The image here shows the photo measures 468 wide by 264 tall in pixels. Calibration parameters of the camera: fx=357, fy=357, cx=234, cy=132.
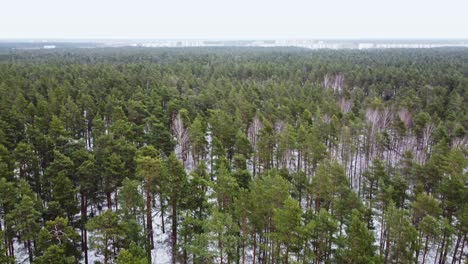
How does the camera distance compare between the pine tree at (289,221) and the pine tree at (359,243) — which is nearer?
the pine tree at (359,243)

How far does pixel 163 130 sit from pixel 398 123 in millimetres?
33605

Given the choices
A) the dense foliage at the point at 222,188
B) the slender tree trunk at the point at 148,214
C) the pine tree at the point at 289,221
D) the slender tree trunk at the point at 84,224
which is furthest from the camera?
the slender tree trunk at the point at 148,214

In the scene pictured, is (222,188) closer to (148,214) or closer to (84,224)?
(148,214)

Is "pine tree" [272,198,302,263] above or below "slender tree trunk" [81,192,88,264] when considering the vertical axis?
above

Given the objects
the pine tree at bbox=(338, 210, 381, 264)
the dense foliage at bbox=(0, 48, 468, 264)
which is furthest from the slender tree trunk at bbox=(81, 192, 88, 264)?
the pine tree at bbox=(338, 210, 381, 264)

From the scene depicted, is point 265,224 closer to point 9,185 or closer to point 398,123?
point 9,185

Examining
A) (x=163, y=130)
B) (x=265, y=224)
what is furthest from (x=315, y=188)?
(x=163, y=130)

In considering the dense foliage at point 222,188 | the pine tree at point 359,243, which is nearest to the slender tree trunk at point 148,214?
the dense foliage at point 222,188

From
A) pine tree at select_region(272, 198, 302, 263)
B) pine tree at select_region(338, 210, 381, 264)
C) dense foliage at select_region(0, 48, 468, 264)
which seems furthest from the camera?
dense foliage at select_region(0, 48, 468, 264)

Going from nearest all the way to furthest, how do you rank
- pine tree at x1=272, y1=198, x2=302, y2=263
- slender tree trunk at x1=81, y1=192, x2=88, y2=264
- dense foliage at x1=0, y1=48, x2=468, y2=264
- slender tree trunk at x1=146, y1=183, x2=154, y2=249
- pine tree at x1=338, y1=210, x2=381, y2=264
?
1. pine tree at x1=338, y1=210, x2=381, y2=264
2. pine tree at x1=272, y1=198, x2=302, y2=263
3. dense foliage at x1=0, y1=48, x2=468, y2=264
4. slender tree trunk at x1=81, y1=192, x2=88, y2=264
5. slender tree trunk at x1=146, y1=183, x2=154, y2=249

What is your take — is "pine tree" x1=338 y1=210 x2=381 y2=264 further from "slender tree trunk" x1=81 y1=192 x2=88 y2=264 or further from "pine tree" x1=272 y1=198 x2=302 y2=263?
"slender tree trunk" x1=81 y1=192 x2=88 y2=264

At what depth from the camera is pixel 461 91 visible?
7444 centimetres

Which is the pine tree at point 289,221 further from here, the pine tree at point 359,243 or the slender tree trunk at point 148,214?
the slender tree trunk at point 148,214

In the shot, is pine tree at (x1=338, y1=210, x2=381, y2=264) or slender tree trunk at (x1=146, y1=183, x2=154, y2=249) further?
slender tree trunk at (x1=146, y1=183, x2=154, y2=249)
